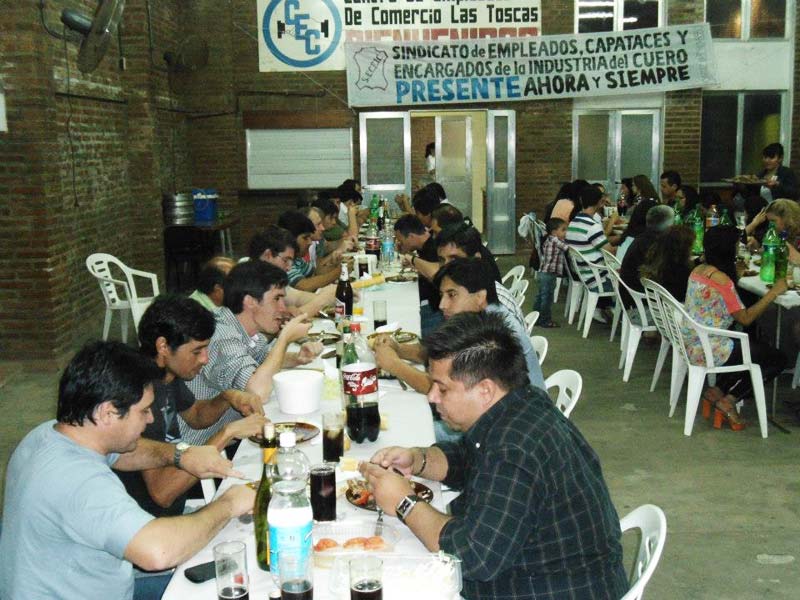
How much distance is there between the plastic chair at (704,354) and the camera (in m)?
5.18

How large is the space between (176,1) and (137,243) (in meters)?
3.71

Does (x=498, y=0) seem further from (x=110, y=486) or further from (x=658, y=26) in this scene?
(x=110, y=486)

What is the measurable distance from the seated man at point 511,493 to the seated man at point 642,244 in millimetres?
4857

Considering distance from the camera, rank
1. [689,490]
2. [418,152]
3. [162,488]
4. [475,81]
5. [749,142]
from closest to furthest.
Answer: [162,488] → [689,490] → [475,81] → [749,142] → [418,152]

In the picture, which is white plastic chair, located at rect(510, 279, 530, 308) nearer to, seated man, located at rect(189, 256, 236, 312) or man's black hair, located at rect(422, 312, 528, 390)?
seated man, located at rect(189, 256, 236, 312)

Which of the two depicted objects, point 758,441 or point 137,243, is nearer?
point 758,441

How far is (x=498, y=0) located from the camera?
12.4 m

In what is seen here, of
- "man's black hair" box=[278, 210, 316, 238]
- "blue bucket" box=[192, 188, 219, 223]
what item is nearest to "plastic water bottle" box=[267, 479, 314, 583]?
"man's black hair" box=[278, 210, 316, 238]

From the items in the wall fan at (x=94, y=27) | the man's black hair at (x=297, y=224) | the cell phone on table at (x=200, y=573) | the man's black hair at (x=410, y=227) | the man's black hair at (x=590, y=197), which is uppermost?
the wall fan at (x=94, y=27)

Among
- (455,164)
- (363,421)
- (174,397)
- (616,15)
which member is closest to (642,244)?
(363,421)

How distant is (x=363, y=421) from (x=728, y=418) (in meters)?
3.40

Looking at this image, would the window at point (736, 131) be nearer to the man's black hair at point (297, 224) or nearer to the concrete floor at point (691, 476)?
the concrete floor at point (691, 476)

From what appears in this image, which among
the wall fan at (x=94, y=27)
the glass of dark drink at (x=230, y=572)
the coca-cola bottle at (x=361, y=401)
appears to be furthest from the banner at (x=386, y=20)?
the glass of dark drink at (x=230, y=572)

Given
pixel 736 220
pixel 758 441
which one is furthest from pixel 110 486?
pixel 736 220
